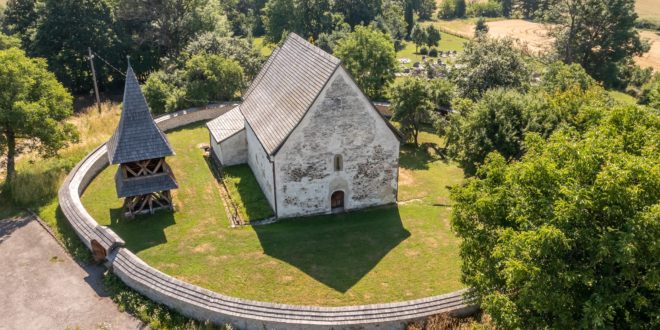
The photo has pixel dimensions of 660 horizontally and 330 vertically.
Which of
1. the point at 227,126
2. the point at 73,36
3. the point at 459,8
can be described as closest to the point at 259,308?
the point at 227,126

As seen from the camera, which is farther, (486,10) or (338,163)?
(486,10)

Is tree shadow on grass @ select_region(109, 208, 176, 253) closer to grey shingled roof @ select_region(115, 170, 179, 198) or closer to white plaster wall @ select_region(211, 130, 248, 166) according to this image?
grey shingled roof @ select_region(115, 170, 179, 198)

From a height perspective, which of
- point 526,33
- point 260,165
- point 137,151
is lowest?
point 260,165

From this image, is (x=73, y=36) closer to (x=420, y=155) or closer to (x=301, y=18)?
(x=301, y=18)

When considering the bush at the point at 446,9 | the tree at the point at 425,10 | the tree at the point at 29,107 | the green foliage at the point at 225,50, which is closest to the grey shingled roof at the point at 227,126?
the tree at the point at 29,107

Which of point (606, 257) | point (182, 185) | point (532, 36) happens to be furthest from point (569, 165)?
point (532, 36)

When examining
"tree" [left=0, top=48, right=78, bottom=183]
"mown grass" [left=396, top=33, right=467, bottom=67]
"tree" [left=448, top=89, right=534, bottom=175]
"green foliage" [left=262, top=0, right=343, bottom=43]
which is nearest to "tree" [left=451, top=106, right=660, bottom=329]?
"tree" [left=448, top=89, right=534, bottom=175]
